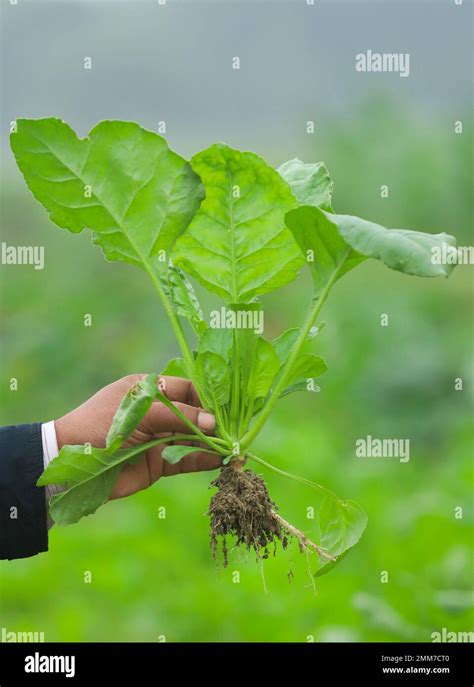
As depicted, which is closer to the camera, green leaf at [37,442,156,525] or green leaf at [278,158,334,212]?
green leaf at [37,442,156,525]

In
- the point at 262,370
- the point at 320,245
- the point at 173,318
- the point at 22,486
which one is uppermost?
the point at 320,245

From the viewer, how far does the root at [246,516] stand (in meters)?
1.81

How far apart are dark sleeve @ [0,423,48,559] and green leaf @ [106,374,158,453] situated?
362 mm

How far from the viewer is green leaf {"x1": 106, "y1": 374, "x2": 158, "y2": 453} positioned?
158 centimetres

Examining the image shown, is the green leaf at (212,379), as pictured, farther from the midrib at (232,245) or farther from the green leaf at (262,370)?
the midrib at (232,245)

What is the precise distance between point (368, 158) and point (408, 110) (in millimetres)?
1210

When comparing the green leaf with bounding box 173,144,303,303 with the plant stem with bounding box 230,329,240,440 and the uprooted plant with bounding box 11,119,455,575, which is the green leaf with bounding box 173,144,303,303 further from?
the plant stem with bounding box 230,329,240,440

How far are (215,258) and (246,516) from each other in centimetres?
54

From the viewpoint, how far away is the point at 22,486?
193cm

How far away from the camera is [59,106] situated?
1052 cm
